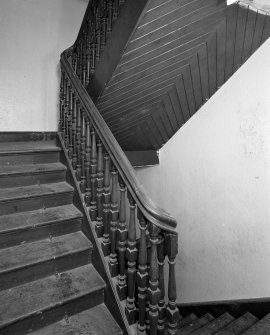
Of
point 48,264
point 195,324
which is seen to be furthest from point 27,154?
point 195,324

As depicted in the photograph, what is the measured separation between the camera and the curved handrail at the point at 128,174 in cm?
119

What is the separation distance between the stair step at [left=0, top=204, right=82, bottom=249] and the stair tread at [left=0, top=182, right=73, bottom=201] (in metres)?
0.12

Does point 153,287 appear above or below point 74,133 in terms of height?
below

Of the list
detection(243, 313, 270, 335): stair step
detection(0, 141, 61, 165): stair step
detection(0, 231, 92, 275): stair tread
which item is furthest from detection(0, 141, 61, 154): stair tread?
detection(243, 313, 270, 335): stair step

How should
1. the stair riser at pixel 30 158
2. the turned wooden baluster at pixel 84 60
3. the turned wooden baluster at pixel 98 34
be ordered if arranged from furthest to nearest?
the turned wooden baluster at pixel 84 60, the stair riser at pixel 30 158, the turned wooden baluster at pixel 98 34

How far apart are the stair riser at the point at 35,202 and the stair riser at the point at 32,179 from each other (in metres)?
0.21

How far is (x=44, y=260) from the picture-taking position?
1.44m

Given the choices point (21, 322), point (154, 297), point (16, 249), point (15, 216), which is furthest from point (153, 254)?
point (15, 216)

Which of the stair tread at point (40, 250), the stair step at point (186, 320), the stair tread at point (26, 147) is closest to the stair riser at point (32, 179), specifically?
the stair tread at point (26, 147)

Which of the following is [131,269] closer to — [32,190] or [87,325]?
[87,325]

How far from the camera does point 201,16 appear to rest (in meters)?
1.59

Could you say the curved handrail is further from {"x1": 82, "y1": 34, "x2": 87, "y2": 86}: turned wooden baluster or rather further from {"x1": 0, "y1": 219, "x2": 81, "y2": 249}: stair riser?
{"x1": 0, "y1": 219, "x2": 81, "y2": 249}: stair riser

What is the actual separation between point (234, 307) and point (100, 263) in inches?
54.8

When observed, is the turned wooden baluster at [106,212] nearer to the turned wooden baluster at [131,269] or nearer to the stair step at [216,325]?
the turned wooden baluster at [131,269]
